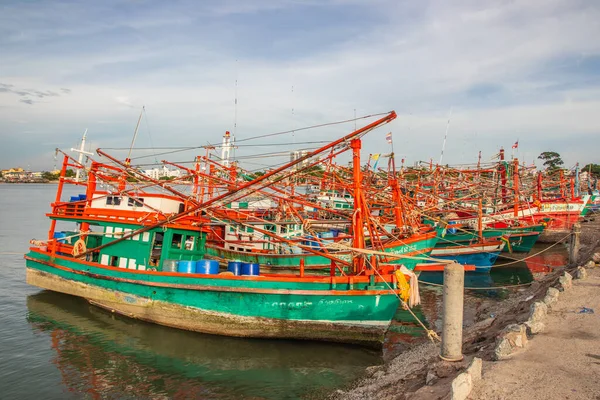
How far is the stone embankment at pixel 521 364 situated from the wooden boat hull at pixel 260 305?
161 centimetres

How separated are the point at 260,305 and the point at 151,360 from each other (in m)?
3.61

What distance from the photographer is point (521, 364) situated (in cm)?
716

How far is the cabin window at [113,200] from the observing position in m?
18.0

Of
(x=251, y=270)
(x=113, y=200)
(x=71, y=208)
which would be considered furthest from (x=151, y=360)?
(x=71, y=208)

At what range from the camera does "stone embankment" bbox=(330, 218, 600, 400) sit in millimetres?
6293

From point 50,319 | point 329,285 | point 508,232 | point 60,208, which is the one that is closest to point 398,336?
point 329,285

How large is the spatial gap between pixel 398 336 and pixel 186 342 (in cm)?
715

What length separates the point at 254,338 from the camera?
14102mm

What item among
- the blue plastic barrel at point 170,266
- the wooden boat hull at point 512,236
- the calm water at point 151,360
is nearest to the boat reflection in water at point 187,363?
the calm water at point 151,360

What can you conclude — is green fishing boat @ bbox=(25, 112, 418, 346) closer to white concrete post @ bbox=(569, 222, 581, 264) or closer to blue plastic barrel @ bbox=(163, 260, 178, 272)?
blue plastic barrel @ bbox=(163, 260, 178, 272)

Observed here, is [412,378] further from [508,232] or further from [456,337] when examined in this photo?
[508,232]

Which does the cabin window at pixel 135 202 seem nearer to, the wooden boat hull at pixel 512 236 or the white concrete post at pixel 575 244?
the wooden boat hull at pixel 512 236

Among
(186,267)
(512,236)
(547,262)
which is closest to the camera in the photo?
(186,267)

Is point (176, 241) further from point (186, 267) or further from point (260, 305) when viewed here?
point (260, 305)
